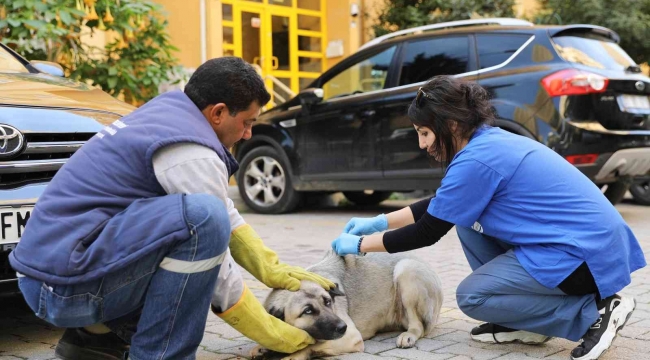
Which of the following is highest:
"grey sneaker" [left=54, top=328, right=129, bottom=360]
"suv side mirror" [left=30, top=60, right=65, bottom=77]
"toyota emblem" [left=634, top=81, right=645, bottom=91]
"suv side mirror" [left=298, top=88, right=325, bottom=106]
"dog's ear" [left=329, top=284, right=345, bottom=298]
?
"suv side mirror" [left=30, top=60, right=65, bottom=77]

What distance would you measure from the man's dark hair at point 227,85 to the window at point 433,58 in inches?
211

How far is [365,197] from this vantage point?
10.4 m

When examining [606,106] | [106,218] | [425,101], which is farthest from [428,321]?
[606,106]

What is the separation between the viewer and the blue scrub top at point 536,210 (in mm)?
3480

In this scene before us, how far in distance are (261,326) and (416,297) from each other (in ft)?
3.35

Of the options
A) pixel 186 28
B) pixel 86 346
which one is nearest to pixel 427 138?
pixel 86 346

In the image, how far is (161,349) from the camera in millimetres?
2885

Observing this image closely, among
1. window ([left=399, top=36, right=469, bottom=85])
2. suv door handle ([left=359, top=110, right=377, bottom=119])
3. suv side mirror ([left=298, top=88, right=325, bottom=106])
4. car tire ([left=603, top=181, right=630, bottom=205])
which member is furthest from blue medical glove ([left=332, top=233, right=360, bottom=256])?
car tire ([left=603, top=181, right=630, bottom=205])

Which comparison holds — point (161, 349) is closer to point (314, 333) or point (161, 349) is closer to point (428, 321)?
point (314, 333)

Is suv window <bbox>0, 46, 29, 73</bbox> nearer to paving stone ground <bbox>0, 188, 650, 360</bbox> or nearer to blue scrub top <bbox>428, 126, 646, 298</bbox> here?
paving stone ground <bbox>0, 188, 650, 360</bbox>

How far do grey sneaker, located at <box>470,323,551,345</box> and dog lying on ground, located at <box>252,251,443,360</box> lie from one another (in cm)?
26

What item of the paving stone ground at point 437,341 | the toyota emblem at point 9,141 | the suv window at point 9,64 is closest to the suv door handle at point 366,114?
the paving stone ground at point 437,341

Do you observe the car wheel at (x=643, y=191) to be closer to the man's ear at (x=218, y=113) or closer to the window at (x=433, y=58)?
the window at (x=433, y=58)

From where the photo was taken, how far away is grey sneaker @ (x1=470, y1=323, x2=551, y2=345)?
12.6 ft
